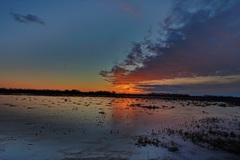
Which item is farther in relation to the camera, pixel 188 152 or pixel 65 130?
pixel 65 130

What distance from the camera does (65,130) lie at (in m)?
23.5

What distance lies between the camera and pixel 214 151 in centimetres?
1730

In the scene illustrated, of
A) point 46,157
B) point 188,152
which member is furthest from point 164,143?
point 46,157

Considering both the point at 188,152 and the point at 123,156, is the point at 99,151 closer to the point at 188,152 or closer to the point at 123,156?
the point at 123,156

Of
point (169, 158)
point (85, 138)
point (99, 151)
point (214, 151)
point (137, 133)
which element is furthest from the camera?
point (137, 133)

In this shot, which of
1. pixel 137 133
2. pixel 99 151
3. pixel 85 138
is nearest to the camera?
pixel 99 151

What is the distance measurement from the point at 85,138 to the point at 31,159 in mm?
6708

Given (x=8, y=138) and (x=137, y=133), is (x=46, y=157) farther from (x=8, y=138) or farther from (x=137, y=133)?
(x=137, y=133)

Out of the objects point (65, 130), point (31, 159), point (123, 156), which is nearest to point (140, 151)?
point (123, 156)

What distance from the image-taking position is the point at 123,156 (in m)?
14.9

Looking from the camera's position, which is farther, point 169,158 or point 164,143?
point 164,143

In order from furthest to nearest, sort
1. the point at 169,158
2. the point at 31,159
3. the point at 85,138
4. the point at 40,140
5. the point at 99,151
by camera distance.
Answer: the point at 85,138
the point at 40,140
the point at 99,151
the point at 169,158
the point at 31,159

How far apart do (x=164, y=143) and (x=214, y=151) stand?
135 inches

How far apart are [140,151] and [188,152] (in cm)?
303
